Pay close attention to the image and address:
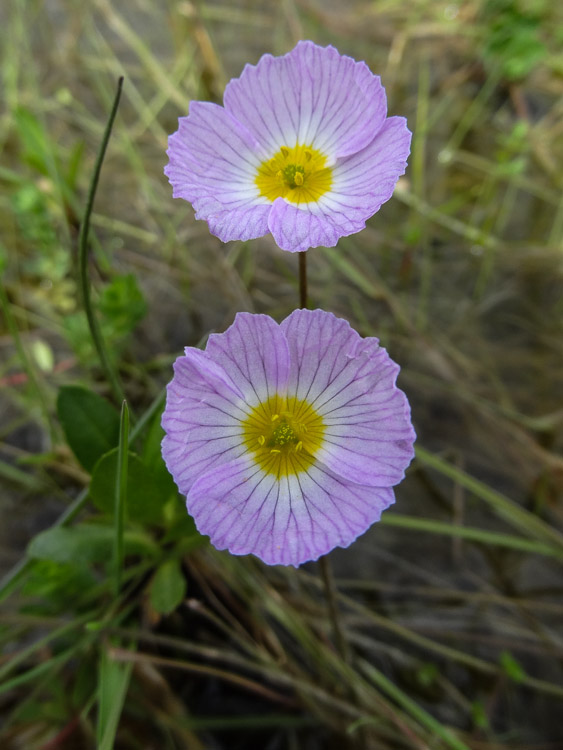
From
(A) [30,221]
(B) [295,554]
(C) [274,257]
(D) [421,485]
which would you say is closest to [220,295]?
(C) [274,257]

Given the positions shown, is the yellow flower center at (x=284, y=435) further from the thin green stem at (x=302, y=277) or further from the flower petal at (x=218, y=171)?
the flower petal at (x=218, y=171)

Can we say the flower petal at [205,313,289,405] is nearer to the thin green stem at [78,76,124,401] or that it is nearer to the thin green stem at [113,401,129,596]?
the thin green stem at [113,401,129,596]

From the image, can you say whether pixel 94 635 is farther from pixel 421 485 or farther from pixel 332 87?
pixel 332 87

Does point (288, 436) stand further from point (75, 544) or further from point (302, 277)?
point (75, 544)

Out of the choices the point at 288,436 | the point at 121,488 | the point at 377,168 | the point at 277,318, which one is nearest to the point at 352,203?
the point at 377,168

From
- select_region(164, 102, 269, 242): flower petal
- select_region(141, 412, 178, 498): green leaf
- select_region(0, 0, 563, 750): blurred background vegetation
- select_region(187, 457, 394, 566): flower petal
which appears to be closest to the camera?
select_region(187, 457, 394, 566): flower petal

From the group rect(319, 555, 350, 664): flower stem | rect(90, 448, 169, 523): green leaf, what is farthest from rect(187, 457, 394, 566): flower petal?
rect(90, 448, 169, 523): green leaf

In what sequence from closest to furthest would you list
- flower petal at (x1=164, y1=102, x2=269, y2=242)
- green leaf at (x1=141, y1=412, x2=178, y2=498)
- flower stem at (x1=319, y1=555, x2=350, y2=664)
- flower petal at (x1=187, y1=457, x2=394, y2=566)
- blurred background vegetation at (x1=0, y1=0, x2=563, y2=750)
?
flower petal at (x1=187, y1=457, x2=394, y2=566) < flower petal at (x1=164, y1=102, x2=269, y2=242) < flower stem at (x1=319, y1=555, x2=350, y2=664) < green leaf at (x1=141, y1=412, x2=178, y2=498) < blurred background vegetation at (x1=0, y1=0, x2=563, y2=750)

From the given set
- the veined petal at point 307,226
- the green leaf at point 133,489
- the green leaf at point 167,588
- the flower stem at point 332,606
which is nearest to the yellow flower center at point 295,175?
the veined petal at point 307,226
